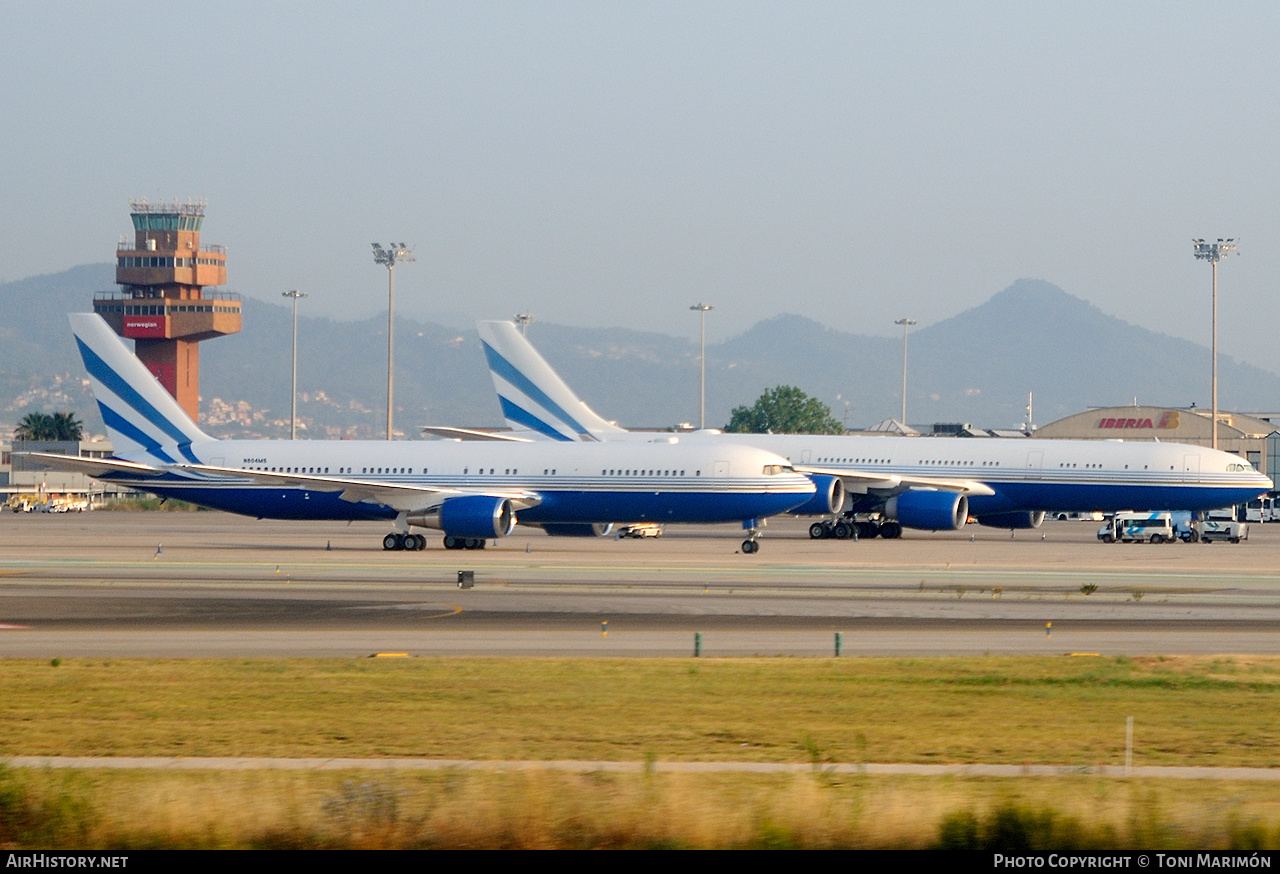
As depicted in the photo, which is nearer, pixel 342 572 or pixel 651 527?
pixel 342 572

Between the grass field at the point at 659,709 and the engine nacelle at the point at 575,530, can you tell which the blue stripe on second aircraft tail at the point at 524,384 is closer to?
the engine nacelle at the point at 575,530

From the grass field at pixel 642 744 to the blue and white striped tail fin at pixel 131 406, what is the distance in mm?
41492

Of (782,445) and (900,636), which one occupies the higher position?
(782,445)

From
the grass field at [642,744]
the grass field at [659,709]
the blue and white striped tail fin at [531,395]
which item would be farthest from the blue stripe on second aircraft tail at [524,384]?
the grass field at [642,744]

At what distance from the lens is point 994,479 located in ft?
235

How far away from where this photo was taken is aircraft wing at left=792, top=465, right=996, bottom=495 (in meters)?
71.4

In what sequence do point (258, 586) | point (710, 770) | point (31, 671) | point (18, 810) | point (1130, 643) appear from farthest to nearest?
point (258, 586) → point (1130, 643) → point (31, 671) → point (710, 770) → point (18, 810)

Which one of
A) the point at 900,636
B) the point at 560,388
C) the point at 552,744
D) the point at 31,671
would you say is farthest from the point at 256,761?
the point at 560,388

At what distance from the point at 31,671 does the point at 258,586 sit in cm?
1652

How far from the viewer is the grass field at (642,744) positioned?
12.1m

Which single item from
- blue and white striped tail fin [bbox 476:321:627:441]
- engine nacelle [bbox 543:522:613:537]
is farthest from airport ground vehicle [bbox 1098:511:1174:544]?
engine nacelle [bbox 543:522:613:537]

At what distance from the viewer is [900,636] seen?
2931 centimetres

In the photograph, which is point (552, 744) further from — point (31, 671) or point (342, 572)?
point (342, 572)

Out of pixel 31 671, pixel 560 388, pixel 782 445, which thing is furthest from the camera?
pixel 560 388
